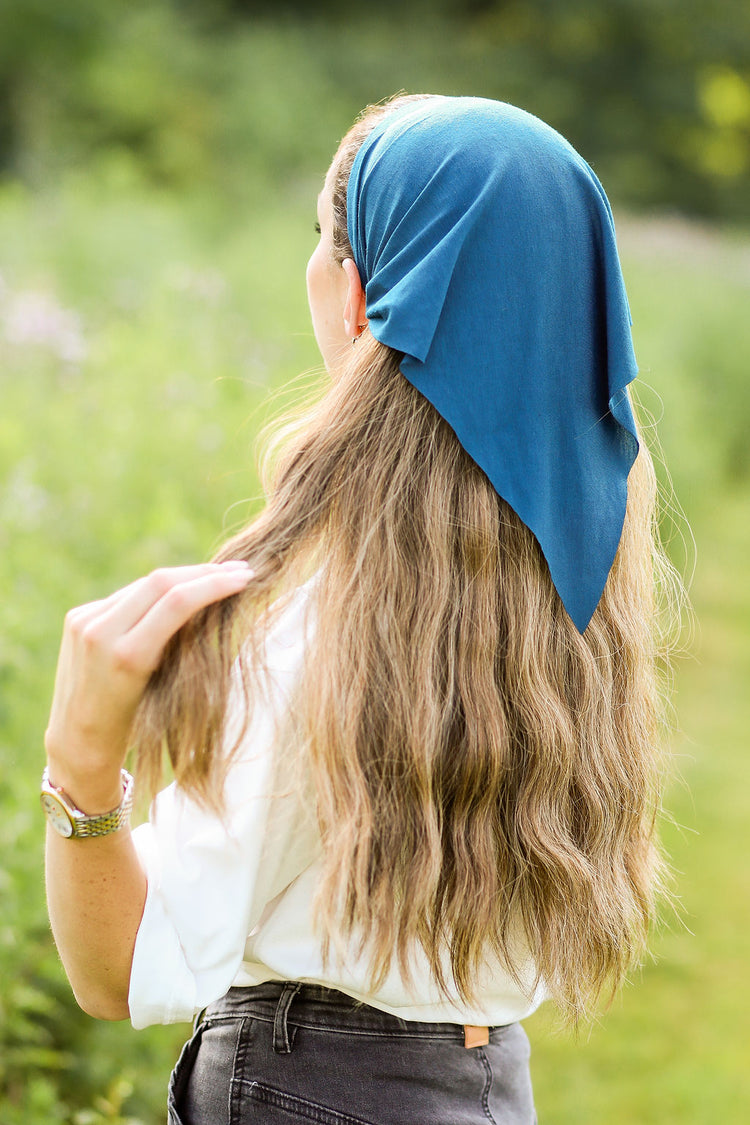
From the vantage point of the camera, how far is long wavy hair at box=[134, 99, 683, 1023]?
3.83 feet

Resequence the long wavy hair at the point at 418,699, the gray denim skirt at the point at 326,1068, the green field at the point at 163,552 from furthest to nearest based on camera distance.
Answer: the green field at the point at 163,552
the gray denim skirt at the point at 326,1068
the long wavy hair at the point at 418,699

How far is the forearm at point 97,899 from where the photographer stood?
3.69 ft

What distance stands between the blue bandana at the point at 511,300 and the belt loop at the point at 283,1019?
0.57 meters

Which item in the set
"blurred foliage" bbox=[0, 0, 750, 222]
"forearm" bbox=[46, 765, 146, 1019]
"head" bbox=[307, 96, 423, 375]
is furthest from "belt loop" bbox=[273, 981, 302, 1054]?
"blurred foliage" bbox=[0, 0, 750, 222]

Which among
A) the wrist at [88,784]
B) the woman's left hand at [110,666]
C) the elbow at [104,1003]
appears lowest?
the elbow at [104,1003]

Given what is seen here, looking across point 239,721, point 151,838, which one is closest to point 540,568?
point 239,721

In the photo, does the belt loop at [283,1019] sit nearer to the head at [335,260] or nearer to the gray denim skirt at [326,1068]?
the gray denim skirt at [326,1068]

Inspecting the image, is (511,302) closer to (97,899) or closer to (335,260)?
(335,260)

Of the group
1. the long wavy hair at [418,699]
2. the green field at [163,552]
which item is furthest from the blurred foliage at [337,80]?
the long wavy hair at [418,699]

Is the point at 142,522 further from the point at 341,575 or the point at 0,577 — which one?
the point at 341,575

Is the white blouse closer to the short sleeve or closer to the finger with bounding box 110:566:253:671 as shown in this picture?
the short sleeve

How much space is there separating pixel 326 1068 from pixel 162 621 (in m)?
Answer: 0.65

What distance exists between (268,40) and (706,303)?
13683 mm

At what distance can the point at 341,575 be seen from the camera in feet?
4.01
